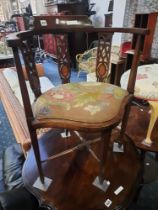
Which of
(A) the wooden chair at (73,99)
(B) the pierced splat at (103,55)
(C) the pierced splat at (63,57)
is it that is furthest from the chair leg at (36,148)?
(B) the pierced splat at (103,55)

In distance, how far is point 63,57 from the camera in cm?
106

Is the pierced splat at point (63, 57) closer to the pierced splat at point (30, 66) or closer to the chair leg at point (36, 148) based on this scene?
the pierced splat at point (30, 66)

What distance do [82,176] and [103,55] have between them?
0.68 metres

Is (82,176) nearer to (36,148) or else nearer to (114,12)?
(36,148)

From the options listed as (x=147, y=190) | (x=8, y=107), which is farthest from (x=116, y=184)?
(x=8, y=107)

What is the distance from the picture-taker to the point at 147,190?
50.5 inches

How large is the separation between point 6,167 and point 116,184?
87 cm

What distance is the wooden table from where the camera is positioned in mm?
754

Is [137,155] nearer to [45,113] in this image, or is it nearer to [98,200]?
[98,200]

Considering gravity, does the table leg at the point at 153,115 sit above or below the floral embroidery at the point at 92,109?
below

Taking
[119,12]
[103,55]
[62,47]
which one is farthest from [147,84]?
[119,12]

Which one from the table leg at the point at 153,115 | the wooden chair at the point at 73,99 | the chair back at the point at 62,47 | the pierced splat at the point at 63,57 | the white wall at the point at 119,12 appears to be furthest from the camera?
the white wall at the point at 119,12

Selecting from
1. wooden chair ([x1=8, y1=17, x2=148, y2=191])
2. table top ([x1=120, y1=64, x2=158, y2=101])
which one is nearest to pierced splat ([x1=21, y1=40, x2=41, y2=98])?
wooden chair ([x1=8, y1=17, x2=148, y2=191])

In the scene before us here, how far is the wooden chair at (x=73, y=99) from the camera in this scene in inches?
26.9
